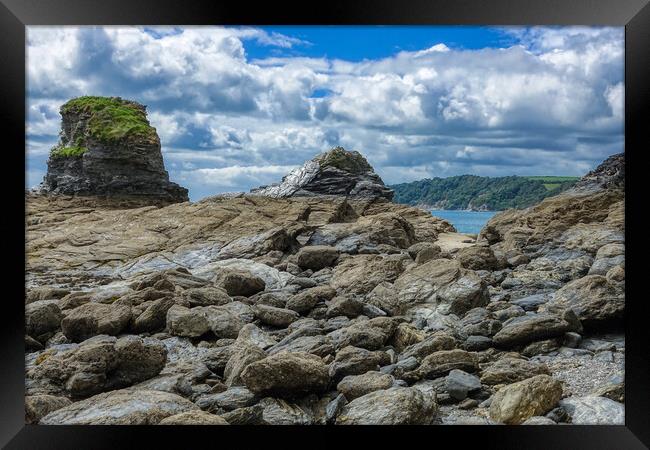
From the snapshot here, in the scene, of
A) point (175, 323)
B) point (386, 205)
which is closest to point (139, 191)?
point (386, 205)

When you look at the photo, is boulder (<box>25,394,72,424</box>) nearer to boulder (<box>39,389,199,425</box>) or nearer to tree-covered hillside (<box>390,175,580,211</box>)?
boulder (<box>39,389,199,425</box>)

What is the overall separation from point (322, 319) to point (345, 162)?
32.9ft

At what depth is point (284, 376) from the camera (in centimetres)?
705

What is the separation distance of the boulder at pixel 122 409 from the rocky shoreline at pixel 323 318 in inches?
1.0

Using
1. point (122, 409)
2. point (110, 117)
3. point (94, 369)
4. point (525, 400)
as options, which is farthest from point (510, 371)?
point (110, 117)

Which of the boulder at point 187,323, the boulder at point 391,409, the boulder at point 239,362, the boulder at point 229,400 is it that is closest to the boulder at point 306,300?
the boulder at point 187,323

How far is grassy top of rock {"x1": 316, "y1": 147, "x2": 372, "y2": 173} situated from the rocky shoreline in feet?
9.18

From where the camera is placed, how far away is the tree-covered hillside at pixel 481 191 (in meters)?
13.1

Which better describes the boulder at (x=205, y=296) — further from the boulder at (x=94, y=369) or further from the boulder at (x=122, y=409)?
the boulder at (x=122, y=409)

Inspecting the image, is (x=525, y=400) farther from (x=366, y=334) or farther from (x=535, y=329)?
(x=366, y=334)

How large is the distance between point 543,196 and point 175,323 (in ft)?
32.3

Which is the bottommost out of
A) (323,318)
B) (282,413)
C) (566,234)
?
(282,413)

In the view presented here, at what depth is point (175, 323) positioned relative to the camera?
31.2 feet

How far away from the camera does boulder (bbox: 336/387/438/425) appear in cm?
655
